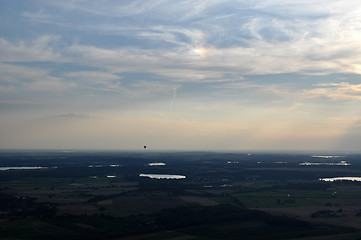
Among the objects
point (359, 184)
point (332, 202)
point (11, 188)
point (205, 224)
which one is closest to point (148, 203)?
point (205, 224)

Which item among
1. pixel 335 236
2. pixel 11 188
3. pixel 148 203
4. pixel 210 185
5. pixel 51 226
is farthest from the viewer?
pixel 210 185

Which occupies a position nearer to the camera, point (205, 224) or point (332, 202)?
point (205, 224)

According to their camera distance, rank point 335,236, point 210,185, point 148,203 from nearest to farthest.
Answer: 1. point 335,236
2. point 148,203
3. point 210,185

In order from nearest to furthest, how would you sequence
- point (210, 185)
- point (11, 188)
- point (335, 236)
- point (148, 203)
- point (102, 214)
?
point (335, 236) → point (102, 214) → point (148, 203) → point (11, 188) → point (210, 185)

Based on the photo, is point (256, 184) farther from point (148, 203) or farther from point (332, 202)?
point (148, 203)

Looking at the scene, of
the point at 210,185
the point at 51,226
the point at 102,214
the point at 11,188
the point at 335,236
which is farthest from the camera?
the point at 210,185

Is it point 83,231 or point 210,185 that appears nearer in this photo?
point 83,231

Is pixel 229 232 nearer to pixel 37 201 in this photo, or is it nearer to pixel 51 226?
pixel 51 226

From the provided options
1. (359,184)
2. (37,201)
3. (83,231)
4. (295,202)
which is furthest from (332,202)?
(37,201)
